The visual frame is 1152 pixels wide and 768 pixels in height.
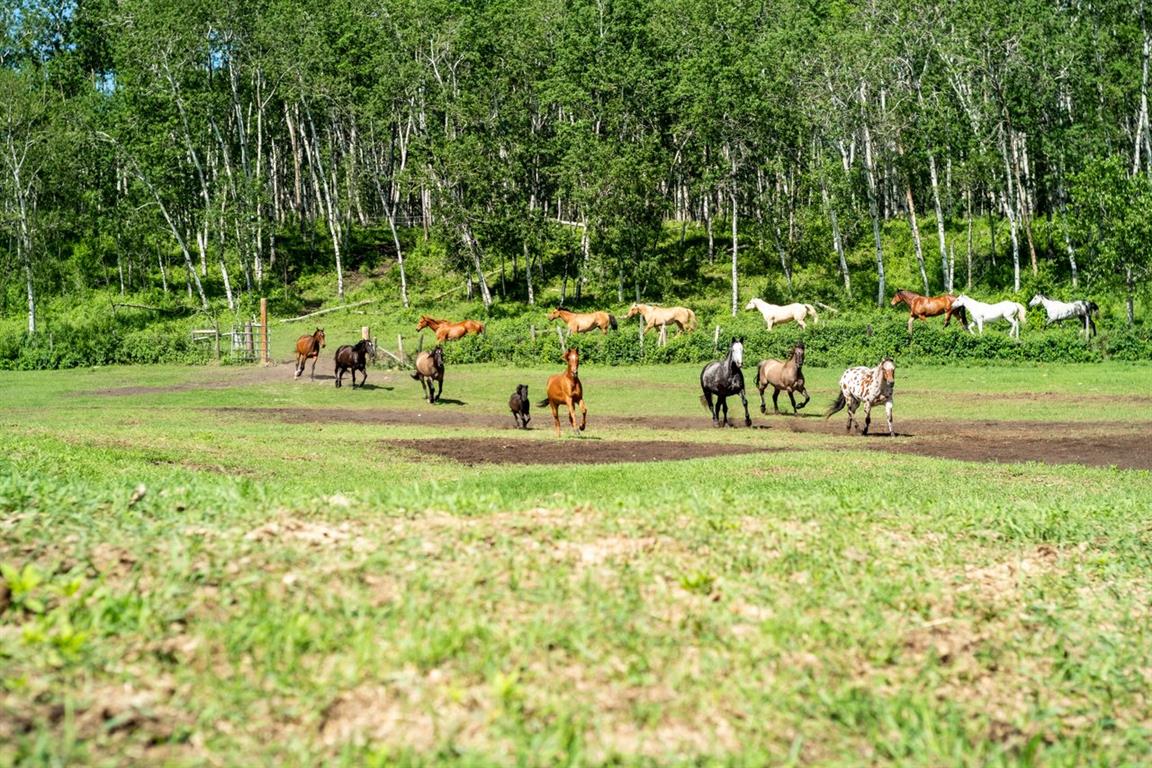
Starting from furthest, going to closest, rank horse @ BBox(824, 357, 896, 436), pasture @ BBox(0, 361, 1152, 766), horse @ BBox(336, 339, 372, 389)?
horse @ BBox(336, 339, 372, 389) < horse @ BBox(824, 357, 896, 436) < pasture @ BBox(0, 361, 1152, 766)

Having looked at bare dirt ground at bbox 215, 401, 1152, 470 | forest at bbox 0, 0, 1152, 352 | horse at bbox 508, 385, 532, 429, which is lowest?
bare dirt ground at bbox 215, 401, 1152, 470

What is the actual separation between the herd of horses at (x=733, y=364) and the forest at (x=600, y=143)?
8.24 metres

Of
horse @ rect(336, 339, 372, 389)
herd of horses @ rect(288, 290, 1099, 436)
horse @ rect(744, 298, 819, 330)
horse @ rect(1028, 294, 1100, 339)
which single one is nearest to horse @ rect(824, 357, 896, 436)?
herd of horses @ rect(288, 290, 1099, 436)

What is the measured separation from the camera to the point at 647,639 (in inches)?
332

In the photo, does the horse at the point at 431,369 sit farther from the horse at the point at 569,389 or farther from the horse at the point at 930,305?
the horse at the point at 930,305

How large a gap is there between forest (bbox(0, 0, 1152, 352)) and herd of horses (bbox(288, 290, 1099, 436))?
27.0 feet

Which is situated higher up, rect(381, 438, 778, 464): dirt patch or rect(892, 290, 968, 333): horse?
rect(892, 290, 968, 333): horse

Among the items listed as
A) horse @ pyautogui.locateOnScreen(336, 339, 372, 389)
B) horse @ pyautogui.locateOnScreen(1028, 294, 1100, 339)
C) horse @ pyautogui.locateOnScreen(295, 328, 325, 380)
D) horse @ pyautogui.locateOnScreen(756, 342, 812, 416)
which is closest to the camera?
horse @ pyautogui.locateOnScreen(756, 342, 812, 416)

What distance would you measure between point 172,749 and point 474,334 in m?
48.2

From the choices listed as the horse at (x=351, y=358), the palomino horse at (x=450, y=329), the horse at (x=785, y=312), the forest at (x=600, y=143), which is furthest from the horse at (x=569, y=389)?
the forest at (x=600, y=143)

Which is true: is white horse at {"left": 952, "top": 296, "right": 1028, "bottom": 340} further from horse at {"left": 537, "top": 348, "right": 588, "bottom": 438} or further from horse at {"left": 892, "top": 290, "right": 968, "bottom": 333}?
horse at {"left": 537, "top": 348, "right": 588, "bottom": 438}

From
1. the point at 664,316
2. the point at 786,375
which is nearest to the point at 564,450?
the point at 786,375

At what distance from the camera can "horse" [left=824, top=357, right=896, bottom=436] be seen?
29.8 metres

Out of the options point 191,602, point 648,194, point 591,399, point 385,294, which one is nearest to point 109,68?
point 385,294
